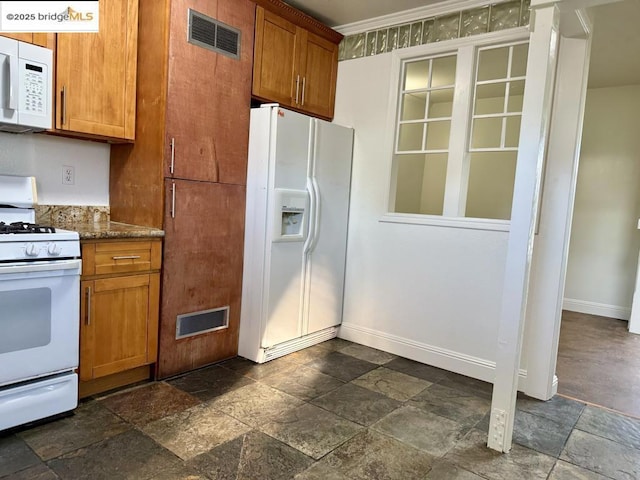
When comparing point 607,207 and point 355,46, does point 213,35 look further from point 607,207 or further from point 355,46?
point 607,207

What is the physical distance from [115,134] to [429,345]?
2589mm

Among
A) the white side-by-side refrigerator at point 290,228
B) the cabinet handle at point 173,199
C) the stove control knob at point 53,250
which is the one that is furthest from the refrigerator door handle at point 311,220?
the stove control knob at point 53,250

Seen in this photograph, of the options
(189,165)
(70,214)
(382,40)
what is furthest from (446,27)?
(70,214)

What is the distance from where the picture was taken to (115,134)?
260 centimetres

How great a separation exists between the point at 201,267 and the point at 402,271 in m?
1.52

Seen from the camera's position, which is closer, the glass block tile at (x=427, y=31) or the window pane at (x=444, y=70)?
the glass block tile at (x=427, y=31)

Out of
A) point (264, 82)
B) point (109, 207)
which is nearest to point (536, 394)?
point (264, 82)

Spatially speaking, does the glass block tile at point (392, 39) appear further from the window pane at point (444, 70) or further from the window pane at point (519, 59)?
the window pane at point (519, 59)

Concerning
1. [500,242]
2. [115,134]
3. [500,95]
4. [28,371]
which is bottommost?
[28,371]

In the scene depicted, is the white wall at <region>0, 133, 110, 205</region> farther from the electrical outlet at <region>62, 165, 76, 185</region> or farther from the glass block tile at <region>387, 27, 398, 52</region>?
the glass block tile at <region>387, 27, 398, 52</region>

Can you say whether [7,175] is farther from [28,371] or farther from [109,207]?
[28,371]

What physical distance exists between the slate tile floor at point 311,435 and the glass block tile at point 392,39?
8.20 ft

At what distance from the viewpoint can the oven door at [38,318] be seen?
6.31 ft

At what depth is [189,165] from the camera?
268 centimetres
